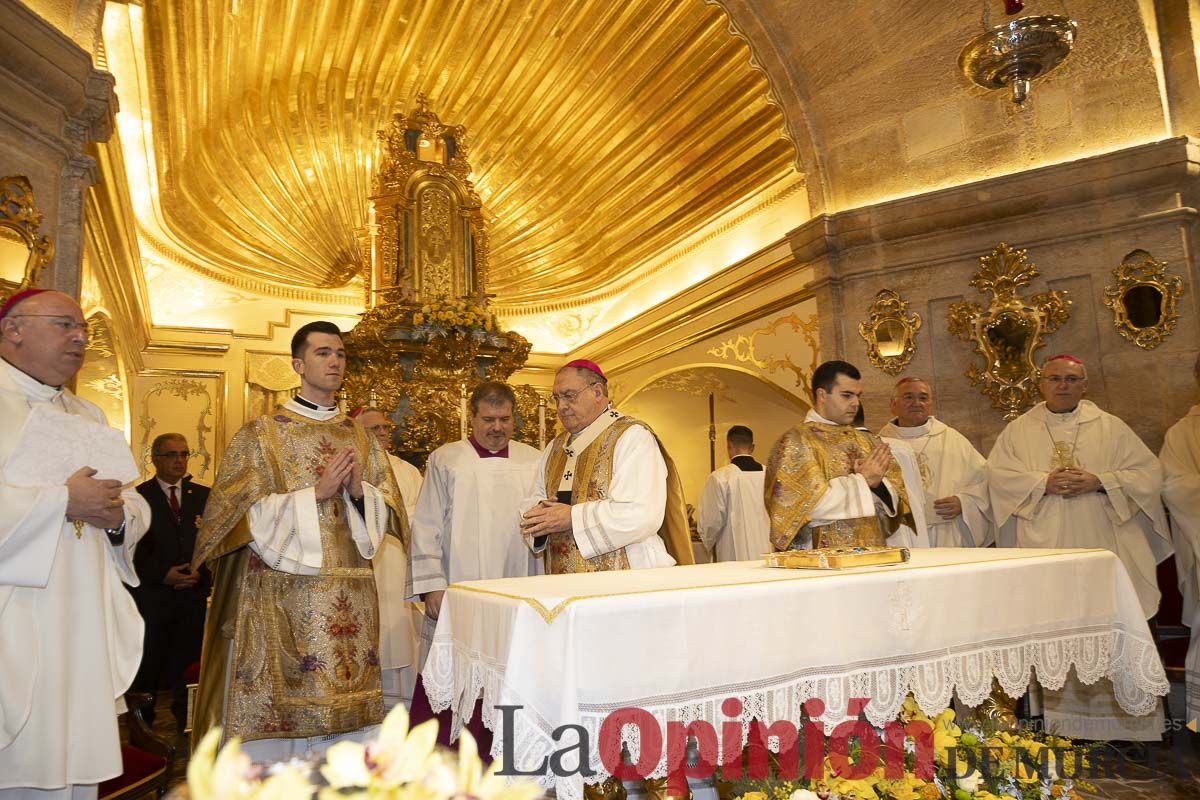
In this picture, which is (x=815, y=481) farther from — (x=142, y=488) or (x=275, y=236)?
(x=275, y=236)

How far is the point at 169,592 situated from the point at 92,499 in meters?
2.97

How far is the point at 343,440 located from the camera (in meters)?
3.67

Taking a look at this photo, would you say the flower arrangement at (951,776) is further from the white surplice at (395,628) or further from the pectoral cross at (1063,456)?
A: the white surplice at (395,628)

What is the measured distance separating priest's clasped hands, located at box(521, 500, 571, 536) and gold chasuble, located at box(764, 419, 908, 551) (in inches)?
40.7

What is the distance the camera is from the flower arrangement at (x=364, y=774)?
763mm

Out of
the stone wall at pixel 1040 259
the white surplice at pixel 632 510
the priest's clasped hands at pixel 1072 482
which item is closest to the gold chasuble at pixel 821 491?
the white surplice at pixel 632 510

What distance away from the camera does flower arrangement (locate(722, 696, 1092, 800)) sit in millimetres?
2725

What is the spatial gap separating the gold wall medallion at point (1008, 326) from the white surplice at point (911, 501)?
95cm

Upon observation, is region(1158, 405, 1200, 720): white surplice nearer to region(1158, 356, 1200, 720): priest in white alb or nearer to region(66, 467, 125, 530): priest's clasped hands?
region(1158, 356, 1200, 720): priest in white alb

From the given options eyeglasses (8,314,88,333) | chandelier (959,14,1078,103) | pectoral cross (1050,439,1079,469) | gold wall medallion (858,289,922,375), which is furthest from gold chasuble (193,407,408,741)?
gold wall medallion (858,289,922,375)

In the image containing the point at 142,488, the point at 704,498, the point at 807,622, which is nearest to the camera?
the point at 807,622

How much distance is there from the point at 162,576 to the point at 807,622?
412 cm

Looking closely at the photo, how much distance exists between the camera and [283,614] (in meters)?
3.38

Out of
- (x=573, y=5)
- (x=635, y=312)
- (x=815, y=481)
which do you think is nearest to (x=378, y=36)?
(x=573, y=5)
